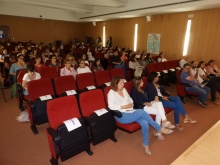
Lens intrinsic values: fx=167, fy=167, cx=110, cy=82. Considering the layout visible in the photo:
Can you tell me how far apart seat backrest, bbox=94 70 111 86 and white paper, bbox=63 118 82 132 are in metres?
2.07

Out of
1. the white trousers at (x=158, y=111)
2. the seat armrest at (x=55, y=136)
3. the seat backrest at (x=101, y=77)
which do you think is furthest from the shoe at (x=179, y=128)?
the seat armrest at (x=55, y=136)

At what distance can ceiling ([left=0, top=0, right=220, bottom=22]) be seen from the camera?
7192 mm

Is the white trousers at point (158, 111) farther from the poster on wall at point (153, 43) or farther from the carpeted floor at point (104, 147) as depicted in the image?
the poster on wall at point (153, 43)

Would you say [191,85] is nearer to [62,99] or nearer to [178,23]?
[62,99]

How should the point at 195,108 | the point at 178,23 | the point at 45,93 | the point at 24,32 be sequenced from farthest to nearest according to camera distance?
the point at 24,32, the point at 178,23, the point at 195,108, the point at 45,93

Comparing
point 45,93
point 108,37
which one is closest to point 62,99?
point 45,93

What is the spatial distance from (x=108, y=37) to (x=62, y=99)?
1162 centimetres

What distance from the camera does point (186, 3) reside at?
22.7 feet

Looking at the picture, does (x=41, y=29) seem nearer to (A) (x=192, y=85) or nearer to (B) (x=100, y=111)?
(A) (x=192, y=85)

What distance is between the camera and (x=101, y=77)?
4.63m

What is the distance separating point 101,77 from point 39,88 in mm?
1673

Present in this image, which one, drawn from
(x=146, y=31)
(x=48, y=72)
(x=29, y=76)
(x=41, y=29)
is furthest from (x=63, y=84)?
(x=41, y=29)

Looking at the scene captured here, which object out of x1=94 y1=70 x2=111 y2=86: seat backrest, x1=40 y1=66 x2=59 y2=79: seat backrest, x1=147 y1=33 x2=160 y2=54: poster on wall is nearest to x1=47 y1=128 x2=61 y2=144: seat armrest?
x1=94 y1=70 x2=111 y2=86: seat backrest

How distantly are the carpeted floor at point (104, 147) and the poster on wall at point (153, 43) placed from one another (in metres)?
6.56
